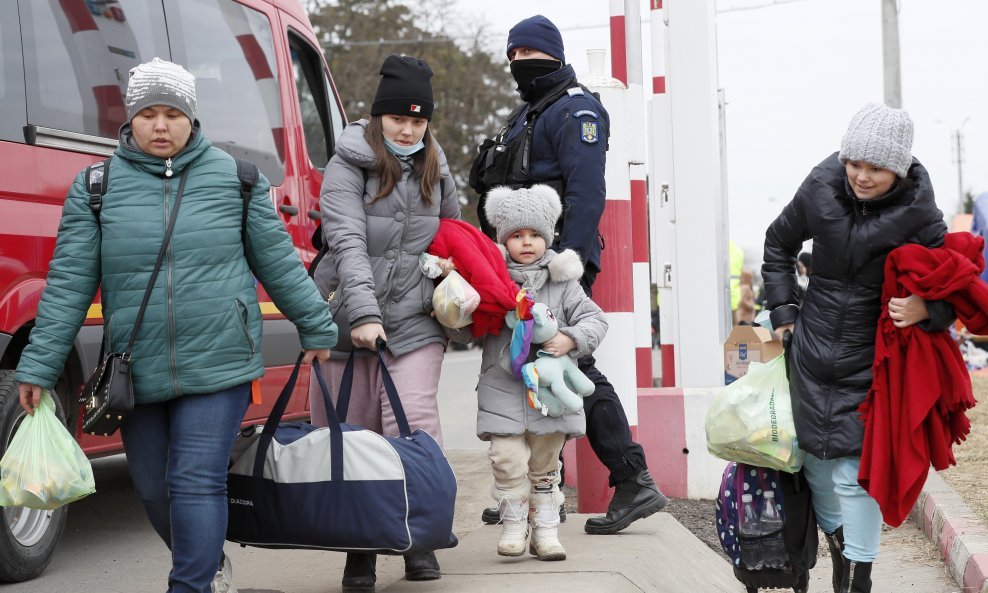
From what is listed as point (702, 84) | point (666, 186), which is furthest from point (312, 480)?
point (666, 186)

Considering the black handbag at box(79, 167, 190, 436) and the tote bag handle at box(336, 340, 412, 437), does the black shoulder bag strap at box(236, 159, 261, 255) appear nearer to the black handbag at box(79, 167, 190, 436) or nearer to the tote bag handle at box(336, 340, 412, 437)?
the black handbag at box(79, 167, 190, 436)

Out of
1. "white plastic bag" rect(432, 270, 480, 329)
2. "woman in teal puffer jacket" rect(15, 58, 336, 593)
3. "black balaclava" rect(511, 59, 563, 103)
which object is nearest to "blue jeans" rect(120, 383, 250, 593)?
"woman in teal puffer jacket" rect(15, 58, 336, 593)

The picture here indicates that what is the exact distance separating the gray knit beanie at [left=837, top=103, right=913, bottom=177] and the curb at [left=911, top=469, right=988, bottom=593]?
5.21ft

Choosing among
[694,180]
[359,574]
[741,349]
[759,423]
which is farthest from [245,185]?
[741,349]

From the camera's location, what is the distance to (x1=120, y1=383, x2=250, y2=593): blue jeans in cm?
382

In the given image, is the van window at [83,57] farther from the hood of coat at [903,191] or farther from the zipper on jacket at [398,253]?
the hood of coat at [903,191]

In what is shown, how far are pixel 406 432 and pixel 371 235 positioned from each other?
66 centimetres

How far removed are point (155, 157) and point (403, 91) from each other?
90 cm

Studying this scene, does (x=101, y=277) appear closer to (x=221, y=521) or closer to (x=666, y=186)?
(x=221, y=521)

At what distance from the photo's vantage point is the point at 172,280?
3787mm

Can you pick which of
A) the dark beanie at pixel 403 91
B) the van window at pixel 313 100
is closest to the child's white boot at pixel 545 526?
the dark beanie at pixel 403 91

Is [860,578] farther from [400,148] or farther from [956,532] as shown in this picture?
[400,148]

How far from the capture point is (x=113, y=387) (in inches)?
146

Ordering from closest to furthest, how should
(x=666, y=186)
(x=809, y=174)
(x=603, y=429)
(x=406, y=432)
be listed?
(x=406, y=432) → (x=809, y=174) → (x=603, y=429) → (x=666, y=186)
